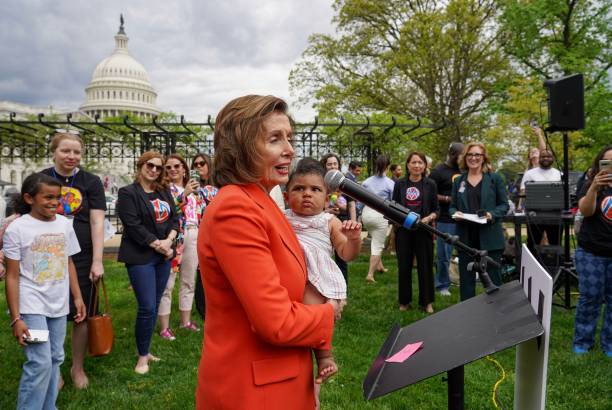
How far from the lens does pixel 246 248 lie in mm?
1413

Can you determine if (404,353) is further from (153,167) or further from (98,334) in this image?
(153,167)

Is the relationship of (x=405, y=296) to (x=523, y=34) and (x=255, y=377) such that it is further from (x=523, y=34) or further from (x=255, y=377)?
(x=523, y=34)

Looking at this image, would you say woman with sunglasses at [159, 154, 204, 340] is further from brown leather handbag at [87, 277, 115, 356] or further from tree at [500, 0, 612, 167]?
tree at [500, 0, 612, 167]

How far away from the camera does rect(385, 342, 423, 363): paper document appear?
178 centimetres

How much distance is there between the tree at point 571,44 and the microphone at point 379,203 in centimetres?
2147

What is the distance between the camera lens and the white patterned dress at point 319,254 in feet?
6.30

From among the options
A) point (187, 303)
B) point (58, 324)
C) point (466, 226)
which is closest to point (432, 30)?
point (466, 226)

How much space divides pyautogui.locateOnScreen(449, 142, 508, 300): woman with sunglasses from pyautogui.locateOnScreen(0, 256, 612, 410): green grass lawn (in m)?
1.08

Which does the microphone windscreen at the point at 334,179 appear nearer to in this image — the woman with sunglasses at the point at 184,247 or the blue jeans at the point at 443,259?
the woman with sunglasses at the point at 184,247

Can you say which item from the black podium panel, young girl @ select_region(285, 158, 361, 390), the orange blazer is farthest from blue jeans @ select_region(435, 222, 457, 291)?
the orange blazer

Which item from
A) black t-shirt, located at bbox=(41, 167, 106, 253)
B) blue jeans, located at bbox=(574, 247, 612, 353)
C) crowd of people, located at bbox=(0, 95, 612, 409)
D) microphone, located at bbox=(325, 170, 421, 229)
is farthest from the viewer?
blue jeans, located at bbox=(574, 247, 612, 353)

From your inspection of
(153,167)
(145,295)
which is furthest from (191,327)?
(153,167)

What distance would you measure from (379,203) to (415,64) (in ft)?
Answer: 74.9

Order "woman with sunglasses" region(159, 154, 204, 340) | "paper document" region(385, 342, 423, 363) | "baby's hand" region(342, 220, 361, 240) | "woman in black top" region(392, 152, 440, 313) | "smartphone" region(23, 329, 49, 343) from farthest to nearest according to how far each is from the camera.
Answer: "woman in black top" region(392, 152, 440, 313) → "woman with sunglasses" region(159, 154, 204, 340) → "smartphone" region(23, 329, 49, 343) → "baby's hand" region(342, 220, 361, 240) → "paper document" region(385, 342, 423, 363)
